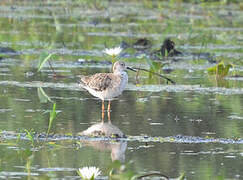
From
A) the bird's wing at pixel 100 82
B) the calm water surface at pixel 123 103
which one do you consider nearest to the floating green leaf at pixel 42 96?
the calm water surface at pixel 123 103

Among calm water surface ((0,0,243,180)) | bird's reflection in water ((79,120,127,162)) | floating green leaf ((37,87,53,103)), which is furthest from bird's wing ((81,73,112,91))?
bird's reflection in water ((79,120,127,162))

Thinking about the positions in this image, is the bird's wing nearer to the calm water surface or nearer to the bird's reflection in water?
the calm water surface

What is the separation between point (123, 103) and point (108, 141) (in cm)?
275

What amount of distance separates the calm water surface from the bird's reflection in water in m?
0.02

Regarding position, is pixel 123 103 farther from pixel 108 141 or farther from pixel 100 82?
pixel 108 141

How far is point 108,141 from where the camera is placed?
26.5 feet

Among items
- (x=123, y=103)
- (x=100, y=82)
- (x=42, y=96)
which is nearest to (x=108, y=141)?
(x=100, y=82)

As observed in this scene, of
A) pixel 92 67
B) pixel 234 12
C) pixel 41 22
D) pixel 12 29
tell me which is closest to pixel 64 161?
pixel 92 67

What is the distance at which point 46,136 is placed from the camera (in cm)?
801

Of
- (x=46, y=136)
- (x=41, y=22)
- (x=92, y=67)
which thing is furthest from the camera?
(x=41, y=22)

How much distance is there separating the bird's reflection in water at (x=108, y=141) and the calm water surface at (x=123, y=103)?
0.06 feet

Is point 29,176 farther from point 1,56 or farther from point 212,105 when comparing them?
point 1,56

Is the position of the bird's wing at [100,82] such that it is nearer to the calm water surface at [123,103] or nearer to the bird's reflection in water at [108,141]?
the calm water surface at [123,103]

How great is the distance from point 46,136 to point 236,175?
2.20 metres
